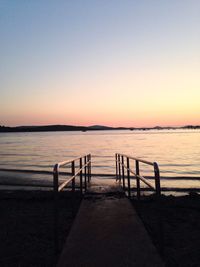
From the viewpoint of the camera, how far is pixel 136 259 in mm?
3350

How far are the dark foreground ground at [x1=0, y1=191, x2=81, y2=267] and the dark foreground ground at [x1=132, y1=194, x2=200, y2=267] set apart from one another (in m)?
1.40

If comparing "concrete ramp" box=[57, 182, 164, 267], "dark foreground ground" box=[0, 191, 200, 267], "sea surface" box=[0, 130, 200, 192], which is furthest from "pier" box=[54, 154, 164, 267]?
"sea surface" box=[0, 130, 200, 192]

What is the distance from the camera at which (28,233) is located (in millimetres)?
5348

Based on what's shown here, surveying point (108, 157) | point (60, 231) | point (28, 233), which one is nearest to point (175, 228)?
point (60, 231)

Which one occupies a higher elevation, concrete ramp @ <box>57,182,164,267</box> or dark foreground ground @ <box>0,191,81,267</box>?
concrete ramp @ <box>57,182,164,267</box>

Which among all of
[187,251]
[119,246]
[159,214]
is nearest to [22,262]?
[119,246]

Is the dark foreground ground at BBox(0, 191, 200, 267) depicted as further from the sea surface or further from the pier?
the sea surface

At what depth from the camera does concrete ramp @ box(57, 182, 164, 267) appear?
10.9 feet

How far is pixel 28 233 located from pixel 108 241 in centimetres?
196

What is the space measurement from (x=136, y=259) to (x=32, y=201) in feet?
21.6

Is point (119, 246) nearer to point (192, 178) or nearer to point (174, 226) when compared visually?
point (174, 226)

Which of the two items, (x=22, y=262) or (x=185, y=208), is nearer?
(x=22, y=262)

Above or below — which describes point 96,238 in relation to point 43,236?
above

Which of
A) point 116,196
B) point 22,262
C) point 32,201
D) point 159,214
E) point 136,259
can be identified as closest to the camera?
point 136,259
